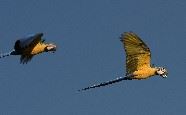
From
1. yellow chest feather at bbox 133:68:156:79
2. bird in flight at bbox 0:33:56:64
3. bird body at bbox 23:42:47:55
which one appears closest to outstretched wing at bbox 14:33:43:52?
bird in flight at bbox 0:33:56:64

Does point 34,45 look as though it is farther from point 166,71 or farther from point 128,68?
point 166,71

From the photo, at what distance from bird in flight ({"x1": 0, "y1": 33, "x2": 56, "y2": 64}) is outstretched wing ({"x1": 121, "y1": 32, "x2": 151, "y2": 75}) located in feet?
19.9

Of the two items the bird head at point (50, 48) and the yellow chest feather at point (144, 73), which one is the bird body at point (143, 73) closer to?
the yellow chest feather at point (144, 73)

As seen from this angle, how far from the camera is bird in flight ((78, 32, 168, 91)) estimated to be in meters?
50.2

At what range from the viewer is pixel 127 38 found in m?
50.1

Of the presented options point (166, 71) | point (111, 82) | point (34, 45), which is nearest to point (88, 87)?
point (111, 82)

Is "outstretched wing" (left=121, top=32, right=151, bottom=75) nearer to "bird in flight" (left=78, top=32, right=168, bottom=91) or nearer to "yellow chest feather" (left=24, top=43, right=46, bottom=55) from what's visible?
"bird in flight" (left=78, top=32, right=168, bottom=91)

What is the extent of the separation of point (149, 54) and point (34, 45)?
9.39 metres

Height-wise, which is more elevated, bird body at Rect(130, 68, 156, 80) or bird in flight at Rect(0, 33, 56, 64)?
bird in flight at Rect(0, 33, 56, 64)

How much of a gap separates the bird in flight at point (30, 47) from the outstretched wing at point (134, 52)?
→ 6.08m

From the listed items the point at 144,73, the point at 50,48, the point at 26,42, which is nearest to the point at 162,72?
the point at 144,73

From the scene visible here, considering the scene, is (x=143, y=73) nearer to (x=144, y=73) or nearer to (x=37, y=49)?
(x=144, y=73)

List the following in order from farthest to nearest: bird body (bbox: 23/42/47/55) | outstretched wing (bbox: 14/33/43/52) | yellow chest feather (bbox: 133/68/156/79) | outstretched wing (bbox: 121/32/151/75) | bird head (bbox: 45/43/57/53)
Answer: yellow chest feather (bbox: 133/68/156/79) < bird head (bbox: 45/43/57/53) < outstretched wing (bbox: 121/32/151/75) < bird body (bbox: 23/42/47/55) < outstretched wing (bbox: 14/33/43/52)

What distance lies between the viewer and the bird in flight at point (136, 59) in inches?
1975
